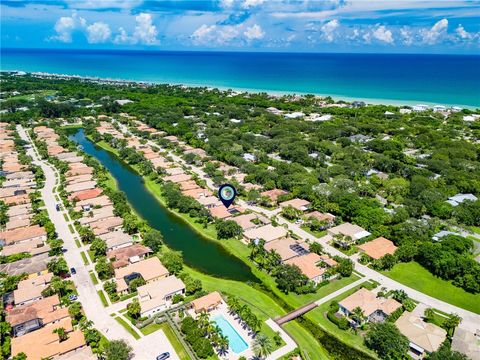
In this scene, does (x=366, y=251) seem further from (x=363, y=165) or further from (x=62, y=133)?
(x=62, y=133)

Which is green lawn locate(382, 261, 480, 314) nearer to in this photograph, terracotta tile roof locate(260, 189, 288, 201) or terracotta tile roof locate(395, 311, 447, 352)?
terracotta tile roof locate(395, 311, 447, 352)

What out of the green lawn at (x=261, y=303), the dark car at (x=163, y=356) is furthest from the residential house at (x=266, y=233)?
the dark car at (x=163, y=356)

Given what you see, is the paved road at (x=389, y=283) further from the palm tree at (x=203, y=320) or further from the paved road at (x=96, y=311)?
the paved road at (x=96, y=311)

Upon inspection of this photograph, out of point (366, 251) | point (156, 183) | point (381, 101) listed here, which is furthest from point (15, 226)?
point (381, 101)

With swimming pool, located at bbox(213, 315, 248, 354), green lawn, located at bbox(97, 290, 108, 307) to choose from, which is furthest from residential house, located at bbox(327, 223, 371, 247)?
green lawn, located at bbox(97, 290, 108, 307)

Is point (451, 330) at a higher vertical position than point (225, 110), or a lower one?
lower
